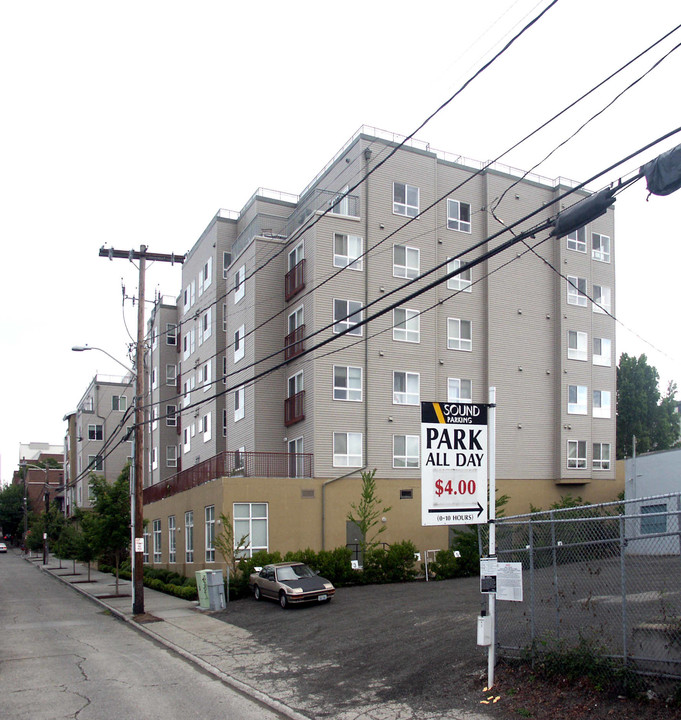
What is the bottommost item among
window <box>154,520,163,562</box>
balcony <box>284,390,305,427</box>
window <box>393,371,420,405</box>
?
window <box>154,520,163,562</box>

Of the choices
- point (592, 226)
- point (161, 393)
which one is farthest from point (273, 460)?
point (161, 393)

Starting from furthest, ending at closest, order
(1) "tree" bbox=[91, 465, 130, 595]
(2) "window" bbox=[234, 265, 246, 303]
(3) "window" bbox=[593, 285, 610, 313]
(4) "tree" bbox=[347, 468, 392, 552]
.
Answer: (3) "window" bbox=[593, 285, 610, 313]
(2) "window" bbox=[234, 265, 246, 303]
(1) "tree" bbox=[91, 465, 130, 595]
(4) "tree" bbox=[347, 468, 392, 552]

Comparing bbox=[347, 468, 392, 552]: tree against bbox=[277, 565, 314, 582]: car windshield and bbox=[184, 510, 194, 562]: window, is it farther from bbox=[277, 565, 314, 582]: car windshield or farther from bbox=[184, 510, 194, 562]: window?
bbox=[184, 510, 194, 562]: window

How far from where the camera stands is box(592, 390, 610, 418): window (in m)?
39.9

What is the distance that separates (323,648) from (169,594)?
16.9m

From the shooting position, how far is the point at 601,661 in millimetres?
10109

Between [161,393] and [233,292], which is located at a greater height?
[233,292]

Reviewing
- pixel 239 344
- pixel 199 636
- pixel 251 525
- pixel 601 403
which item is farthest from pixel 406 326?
pixel 199 636

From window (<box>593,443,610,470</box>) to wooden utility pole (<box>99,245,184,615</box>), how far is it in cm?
2354

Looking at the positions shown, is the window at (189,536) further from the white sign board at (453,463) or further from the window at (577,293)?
the white sign board at (453,463)

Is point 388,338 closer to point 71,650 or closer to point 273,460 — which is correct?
point 273,460

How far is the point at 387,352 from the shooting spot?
34.8 m

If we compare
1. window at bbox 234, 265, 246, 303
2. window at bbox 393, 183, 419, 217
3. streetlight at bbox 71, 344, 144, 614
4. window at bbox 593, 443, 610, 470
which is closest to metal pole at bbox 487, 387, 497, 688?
streetlight at bbox 71, 344, 144, 614

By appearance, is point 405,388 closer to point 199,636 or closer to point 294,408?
point 294,408
